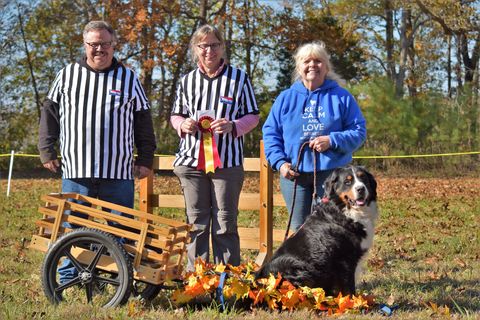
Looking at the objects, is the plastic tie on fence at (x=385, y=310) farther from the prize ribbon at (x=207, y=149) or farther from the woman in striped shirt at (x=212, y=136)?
the prize ribbon at (x=207, y=149)

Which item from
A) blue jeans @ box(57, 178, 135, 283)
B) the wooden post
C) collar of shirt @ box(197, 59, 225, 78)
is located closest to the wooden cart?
blue jeans @ box(57, 178, 135, 283)

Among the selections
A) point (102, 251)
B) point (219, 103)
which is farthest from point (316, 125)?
point (102, 251)

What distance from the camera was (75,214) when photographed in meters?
4.50

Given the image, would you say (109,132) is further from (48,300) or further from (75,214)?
(48,300)

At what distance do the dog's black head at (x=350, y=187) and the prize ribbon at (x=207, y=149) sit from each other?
3.17 ft

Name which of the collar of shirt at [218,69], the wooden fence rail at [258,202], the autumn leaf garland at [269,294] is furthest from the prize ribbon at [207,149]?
the wooden fence rail at [258,202]

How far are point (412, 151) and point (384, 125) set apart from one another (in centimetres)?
Result: 120

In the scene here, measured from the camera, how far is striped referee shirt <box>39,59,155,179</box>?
14.4 feet

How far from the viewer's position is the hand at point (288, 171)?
4.48 m

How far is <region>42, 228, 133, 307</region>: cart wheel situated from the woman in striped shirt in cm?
98

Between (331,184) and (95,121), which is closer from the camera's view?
(331,184)

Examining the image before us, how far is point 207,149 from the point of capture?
4.73 m

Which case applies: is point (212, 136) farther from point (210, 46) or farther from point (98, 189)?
point (98, 189)

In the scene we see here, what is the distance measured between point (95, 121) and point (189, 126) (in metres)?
0.71
